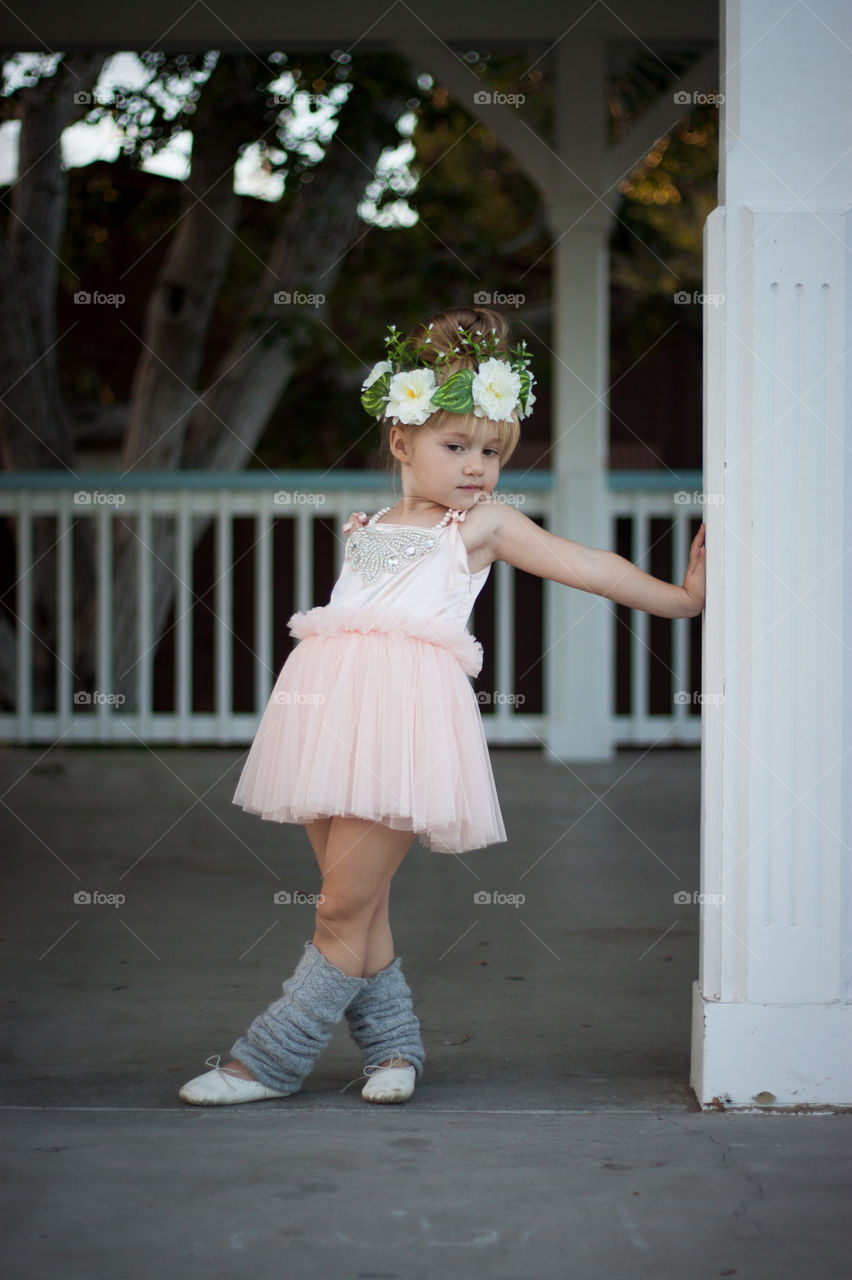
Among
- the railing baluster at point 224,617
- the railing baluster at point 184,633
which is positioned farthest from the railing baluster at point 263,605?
the railing baluster at point 184,633

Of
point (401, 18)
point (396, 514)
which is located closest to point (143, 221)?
point (401, 18)

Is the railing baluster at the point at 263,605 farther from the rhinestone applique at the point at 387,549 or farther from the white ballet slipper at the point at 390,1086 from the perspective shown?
the white ballet slipper at the point at 390,1086

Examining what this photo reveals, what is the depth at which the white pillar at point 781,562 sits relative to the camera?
87.9 inches

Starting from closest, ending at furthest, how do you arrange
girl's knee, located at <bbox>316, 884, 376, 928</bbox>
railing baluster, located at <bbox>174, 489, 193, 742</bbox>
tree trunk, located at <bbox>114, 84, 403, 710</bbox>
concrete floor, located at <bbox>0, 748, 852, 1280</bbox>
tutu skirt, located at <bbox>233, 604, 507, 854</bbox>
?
concrete floor, located at <bbox>0, 748, 852, 1280</bbox> < tutu skirt, located at <bbox>233, 604, 507, 854</bbox> < girl's knee, located at <bbox>316, 884, 376, 928</bbox> < railing baluster, located at <bbox>174, 489, 193, 742</bbox> < tree trunk, located at <bbox>114, 84, 403, 710</bbox>

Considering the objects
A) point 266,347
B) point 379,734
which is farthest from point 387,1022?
point 266,347

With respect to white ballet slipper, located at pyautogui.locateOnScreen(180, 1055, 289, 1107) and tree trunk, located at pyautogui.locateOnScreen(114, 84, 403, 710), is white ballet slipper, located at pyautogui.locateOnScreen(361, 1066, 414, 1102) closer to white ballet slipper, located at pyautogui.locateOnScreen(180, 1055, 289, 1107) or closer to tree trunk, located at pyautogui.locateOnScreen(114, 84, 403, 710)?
white ballet slipper, located at pyautogui.locateOnScreen(180, 1055, 289, 1107)

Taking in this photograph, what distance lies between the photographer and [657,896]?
3928 millimetres

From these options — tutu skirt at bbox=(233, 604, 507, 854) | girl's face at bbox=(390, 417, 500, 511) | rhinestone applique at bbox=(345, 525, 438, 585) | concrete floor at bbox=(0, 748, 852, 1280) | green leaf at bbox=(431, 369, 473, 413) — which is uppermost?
green leaf at bbox=(431, 369, 473, 413)

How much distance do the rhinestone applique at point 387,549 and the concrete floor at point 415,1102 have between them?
895 millimetres

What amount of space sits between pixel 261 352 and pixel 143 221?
3.96 ft

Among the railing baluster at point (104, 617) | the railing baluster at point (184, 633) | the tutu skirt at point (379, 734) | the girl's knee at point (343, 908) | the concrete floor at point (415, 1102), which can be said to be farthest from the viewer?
the railing baluster at point (184, 633)

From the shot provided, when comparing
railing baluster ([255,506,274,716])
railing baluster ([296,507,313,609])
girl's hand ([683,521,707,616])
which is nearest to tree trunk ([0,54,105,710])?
railing baluster ([255,506,274,716])

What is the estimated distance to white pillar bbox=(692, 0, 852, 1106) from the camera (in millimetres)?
2232

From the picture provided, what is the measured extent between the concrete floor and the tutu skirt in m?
Result: 0.49
